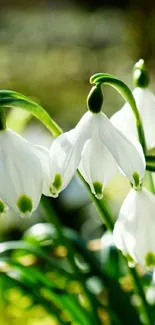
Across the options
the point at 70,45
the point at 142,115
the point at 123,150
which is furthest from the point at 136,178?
the point at 70,45

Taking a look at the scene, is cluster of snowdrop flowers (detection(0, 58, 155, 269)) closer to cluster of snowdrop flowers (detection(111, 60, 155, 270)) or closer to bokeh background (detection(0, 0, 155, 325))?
cluster of snowdrop flowers (detection(111, 60, 155, 270))

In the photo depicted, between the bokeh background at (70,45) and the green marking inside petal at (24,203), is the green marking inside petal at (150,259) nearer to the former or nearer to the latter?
the green marking inside petal at (24,203)

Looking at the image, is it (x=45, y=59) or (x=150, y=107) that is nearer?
(x=150, y=107)

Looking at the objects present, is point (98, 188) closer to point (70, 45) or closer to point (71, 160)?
point (71, 160)

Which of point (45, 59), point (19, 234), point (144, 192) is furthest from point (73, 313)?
point (45, 59)

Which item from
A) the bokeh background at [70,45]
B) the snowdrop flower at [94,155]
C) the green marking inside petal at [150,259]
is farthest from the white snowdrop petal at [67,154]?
the bokeh background at [70,45]

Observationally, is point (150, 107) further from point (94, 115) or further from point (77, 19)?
point (77, 19)
